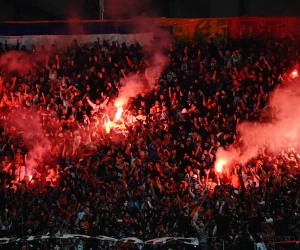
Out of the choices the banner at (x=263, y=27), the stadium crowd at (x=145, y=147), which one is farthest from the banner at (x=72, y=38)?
the banner at (x=263, y=27)

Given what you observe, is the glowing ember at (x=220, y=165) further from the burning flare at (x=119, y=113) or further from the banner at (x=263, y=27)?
the banner at (x=263, y=27)

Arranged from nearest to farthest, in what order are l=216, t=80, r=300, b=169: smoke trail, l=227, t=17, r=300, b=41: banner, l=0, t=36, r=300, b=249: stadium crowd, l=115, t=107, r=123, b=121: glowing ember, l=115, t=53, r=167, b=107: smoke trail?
l=0, t=36, r=300, b=249: stadium crowd < l=216, t=80, r=300, b=169: smoke trail < l=115, t=107, r=123, b=121: glowing ember < l=115, t=53, r=167, b=107: smoke trail < l=227, t=17, r=300, b=41: banner

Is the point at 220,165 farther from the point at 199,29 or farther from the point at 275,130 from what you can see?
the point at 199,29

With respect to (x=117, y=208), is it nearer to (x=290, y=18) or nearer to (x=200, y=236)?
(x=200, y=236)

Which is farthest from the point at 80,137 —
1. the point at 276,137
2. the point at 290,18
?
the point at 290,18

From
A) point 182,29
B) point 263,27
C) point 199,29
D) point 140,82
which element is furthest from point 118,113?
point 263,27

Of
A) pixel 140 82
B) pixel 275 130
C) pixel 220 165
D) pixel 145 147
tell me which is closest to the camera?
pixel 220 165

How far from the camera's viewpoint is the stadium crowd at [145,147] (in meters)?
15.5

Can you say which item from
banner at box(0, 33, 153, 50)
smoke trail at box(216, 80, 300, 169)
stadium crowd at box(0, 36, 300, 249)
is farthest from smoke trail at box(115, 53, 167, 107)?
smoke trail at box(216, 80, 300, 169)

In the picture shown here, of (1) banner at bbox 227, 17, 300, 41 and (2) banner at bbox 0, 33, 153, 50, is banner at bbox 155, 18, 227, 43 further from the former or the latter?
(2) banner at bbox 0, 33, 153, 50

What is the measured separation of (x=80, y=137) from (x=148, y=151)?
1.89m

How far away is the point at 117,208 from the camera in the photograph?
15898mm

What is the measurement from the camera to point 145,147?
17.7m

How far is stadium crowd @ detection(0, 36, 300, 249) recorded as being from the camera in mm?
15484
